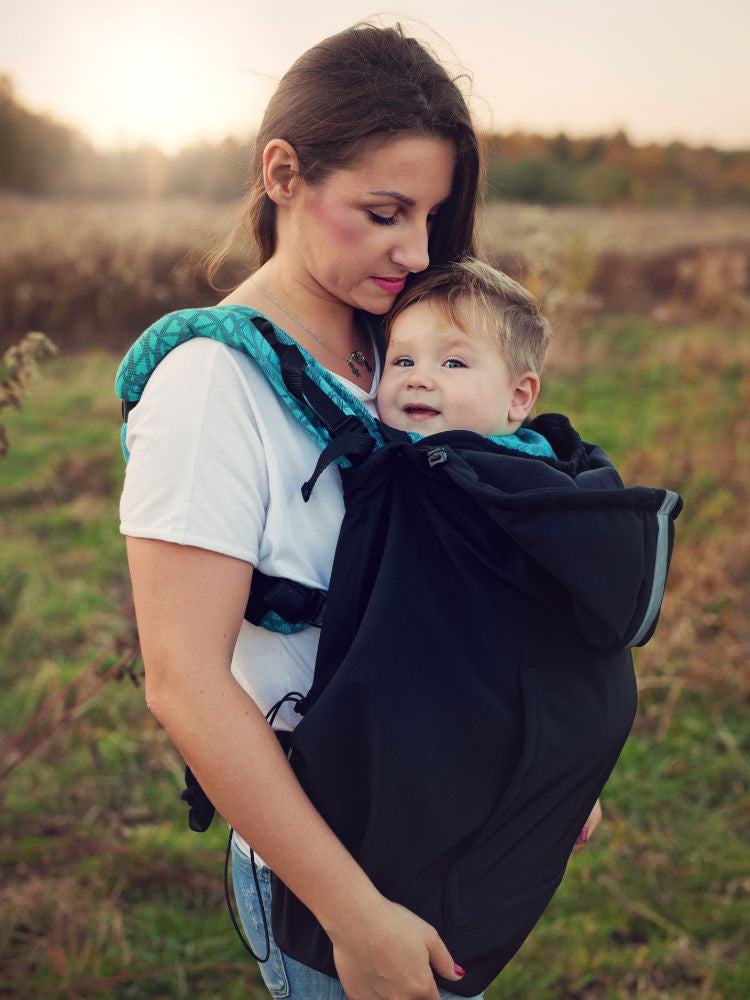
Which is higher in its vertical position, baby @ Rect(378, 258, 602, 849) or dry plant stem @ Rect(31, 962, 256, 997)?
baby @ Rect(378, 258, 602, 849)

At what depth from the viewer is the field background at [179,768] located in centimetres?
265

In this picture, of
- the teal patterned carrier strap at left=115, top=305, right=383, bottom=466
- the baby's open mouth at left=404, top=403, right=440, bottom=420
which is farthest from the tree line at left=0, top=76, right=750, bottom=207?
the teal patterned carrier strap at left=115, top=305, right=383, bottom=466

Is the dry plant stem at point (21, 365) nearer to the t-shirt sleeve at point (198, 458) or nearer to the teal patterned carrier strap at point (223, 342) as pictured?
the teal patterned carrier strap at point (223, 342)

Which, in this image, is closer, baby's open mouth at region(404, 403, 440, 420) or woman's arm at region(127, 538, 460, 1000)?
woman's arm at region(127, 538, 460, 1000)

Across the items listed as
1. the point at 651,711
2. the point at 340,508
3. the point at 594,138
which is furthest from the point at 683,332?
the point at 594,138

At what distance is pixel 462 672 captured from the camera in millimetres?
1225

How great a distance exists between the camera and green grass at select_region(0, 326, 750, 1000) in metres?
2.64

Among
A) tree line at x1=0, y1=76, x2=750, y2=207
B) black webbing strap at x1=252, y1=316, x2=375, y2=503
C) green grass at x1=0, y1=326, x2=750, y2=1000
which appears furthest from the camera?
tree line at x1=0, y1=76, x2=750, y2=207

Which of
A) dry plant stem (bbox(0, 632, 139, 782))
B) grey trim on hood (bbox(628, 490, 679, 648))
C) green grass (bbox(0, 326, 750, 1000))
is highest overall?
grey trim on hood (bbox(628, 490, 679, 648))

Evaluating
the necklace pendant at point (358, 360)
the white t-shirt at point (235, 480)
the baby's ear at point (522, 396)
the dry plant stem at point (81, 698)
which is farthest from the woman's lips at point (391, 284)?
the dry plant stem at point (81, 698)

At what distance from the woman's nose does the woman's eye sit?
0.08 ft

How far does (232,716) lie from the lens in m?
1.15

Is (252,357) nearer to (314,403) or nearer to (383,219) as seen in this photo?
(314,403)

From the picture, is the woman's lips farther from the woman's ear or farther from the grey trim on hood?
the grey trim on hood
